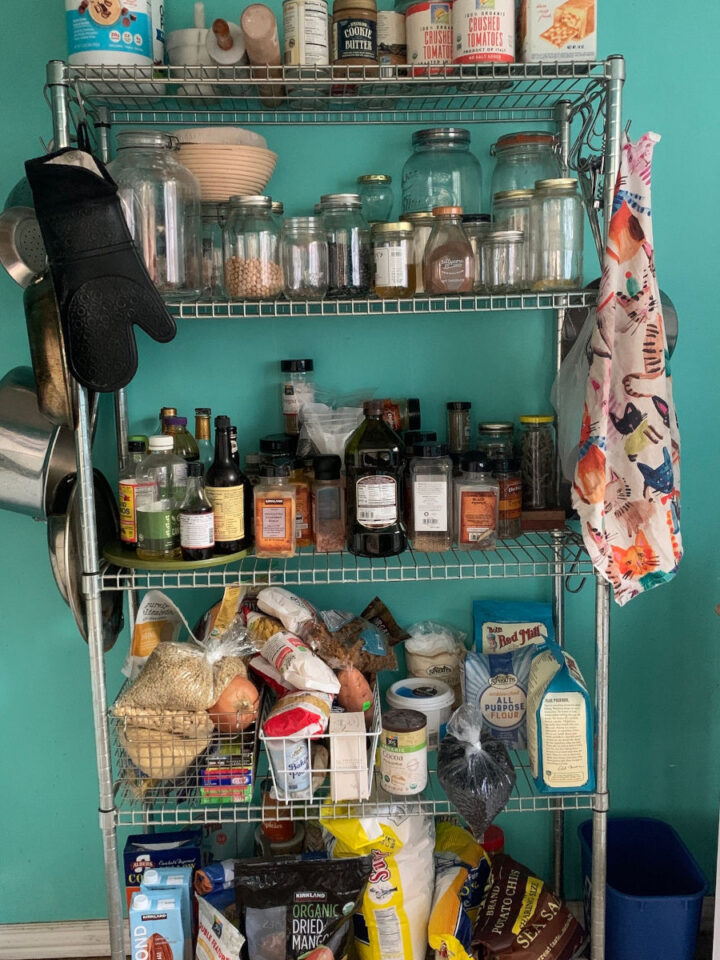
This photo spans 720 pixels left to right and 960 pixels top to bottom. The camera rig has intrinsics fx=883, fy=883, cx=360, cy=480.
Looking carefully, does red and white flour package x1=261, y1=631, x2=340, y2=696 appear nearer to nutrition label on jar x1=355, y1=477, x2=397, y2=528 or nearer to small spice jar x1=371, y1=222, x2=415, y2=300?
nutrition label on jar x1=355, y1=477, x2=397, y2=528

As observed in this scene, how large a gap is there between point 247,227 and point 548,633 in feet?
3.37

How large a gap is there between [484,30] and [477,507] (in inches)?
32.6

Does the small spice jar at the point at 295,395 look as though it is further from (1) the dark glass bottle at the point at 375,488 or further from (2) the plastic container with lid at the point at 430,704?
(2) the plastic container with lid at the point at 430,704

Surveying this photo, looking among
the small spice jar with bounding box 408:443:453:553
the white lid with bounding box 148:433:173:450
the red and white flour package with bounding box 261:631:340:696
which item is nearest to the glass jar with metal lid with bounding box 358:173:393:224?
the small spice jar with bounding box 408:443:453:553

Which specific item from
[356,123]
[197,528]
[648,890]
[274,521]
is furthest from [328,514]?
[648,890]

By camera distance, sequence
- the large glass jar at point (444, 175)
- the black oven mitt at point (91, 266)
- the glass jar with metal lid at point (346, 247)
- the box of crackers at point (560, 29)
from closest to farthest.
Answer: the black oven mitt at point (91, 266) < the box of crackers at point (560, 29) < the glass jar with metal lid at point (346, 247) < the large glass jar at point (444, 175)

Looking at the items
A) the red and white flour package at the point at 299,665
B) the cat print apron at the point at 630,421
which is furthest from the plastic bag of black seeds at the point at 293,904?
the cat print apron at the point at 630,421

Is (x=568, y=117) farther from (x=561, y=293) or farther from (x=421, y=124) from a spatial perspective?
(x=561, y=293)

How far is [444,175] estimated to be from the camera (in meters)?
1.73

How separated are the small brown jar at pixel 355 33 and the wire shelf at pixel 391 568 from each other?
88cm

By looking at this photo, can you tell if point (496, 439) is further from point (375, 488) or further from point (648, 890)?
point (648, 890)

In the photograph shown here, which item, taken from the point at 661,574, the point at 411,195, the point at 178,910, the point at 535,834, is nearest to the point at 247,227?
the point at 411,195

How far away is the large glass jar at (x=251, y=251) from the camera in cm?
156

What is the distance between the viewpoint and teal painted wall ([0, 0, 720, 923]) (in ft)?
5.89
